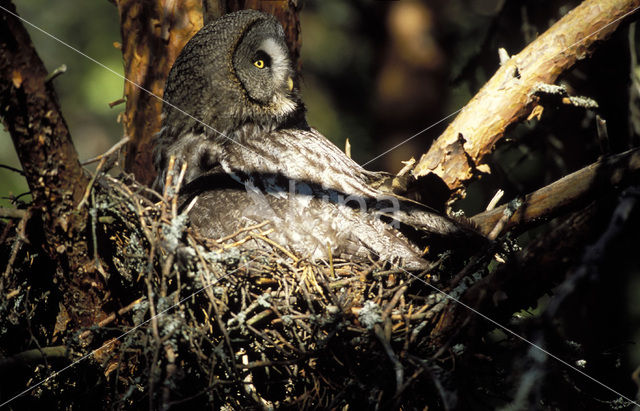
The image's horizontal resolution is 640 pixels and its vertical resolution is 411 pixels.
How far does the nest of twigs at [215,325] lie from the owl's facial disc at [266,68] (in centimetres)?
87

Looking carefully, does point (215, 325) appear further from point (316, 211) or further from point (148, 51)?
point (148, 51)

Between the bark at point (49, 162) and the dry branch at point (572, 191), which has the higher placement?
the bark at point (49, 162)

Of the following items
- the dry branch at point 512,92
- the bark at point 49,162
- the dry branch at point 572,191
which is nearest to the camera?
the bark at point 49,162

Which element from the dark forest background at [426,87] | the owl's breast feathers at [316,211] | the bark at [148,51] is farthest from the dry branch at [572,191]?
the bark at [148,51]

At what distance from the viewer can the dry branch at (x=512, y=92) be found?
2086 mm

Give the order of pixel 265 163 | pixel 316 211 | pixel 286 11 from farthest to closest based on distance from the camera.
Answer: pixel 286 11
pixel 265 163
pixel 316 211

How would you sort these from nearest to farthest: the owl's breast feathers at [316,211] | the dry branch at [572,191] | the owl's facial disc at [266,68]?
the dry branch at [572,191] < the owl's breast feathers at [316,211] < the owl's facial disc at [266,68]

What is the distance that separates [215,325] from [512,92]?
168 centimetres

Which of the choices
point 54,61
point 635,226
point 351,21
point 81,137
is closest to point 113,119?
point 81,137

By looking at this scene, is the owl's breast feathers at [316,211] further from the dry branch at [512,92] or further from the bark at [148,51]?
the bark at [148,51]

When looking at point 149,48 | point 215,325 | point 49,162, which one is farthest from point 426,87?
point 49,162

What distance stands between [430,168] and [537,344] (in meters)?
1.48

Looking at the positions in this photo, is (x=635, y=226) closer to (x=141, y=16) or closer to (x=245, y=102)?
(x=245, y=102)

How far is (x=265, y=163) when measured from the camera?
2.03m
